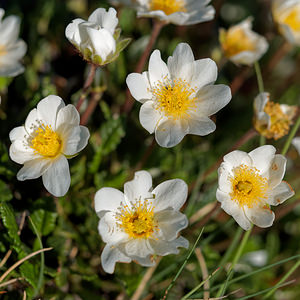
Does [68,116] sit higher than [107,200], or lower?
higher

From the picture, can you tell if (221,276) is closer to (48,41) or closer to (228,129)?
(228,129)

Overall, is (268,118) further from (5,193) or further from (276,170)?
(5,193)

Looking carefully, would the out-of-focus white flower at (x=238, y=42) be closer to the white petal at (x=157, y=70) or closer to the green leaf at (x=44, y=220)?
the white petal at (x=157, y=70)

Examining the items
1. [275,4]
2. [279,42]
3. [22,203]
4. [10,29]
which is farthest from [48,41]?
[279,42]

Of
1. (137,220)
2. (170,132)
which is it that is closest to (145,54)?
(170,132)

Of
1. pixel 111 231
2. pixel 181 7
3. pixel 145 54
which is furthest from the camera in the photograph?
pixel 181 7

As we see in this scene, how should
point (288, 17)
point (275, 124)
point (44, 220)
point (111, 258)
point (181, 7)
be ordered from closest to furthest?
point (111, 258)
point (44, 220)
point (275, 124)
point (181, 7)
point (288, 17)
